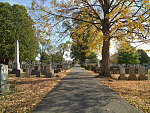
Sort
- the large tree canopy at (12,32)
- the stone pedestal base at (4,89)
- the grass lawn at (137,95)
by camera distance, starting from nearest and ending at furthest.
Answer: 1. the grass lawn at (137,95)
2. the stone pedestal base at (4,89)
3. the large tree canopy at (12,32)

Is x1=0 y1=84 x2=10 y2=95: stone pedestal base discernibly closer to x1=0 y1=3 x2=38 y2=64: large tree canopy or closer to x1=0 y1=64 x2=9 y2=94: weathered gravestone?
x1=0 y1=64 x2=9 y2=94: weathered gravestone

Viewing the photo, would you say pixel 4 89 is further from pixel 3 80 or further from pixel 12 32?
pixel 12 32

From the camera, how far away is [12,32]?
21.4 meters

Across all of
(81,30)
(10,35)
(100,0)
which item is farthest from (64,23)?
(10,35)

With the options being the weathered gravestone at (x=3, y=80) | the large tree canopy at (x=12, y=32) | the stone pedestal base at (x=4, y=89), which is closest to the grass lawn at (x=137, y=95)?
the stone pedestal base at (x=4, y=89)

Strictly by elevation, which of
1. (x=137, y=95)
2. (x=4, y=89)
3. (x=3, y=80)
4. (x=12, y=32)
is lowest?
(x=137, y=95)

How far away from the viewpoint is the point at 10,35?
20906 millimetres

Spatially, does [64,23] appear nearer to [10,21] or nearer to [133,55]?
[10,21]

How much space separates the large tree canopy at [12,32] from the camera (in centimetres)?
2037

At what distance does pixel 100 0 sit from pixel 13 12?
59.9 ft

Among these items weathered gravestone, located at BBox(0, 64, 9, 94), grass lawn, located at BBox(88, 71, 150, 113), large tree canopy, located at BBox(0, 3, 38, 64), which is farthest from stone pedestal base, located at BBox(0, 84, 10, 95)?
large tree canopy, located at BBox(0, 3, 38, 64)

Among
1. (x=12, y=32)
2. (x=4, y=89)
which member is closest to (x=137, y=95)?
(x=4, y=89)

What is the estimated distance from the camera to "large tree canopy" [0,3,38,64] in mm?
20369

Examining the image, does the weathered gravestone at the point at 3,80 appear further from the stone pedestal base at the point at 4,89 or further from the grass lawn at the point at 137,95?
the grass lawn at the point at 137,95
